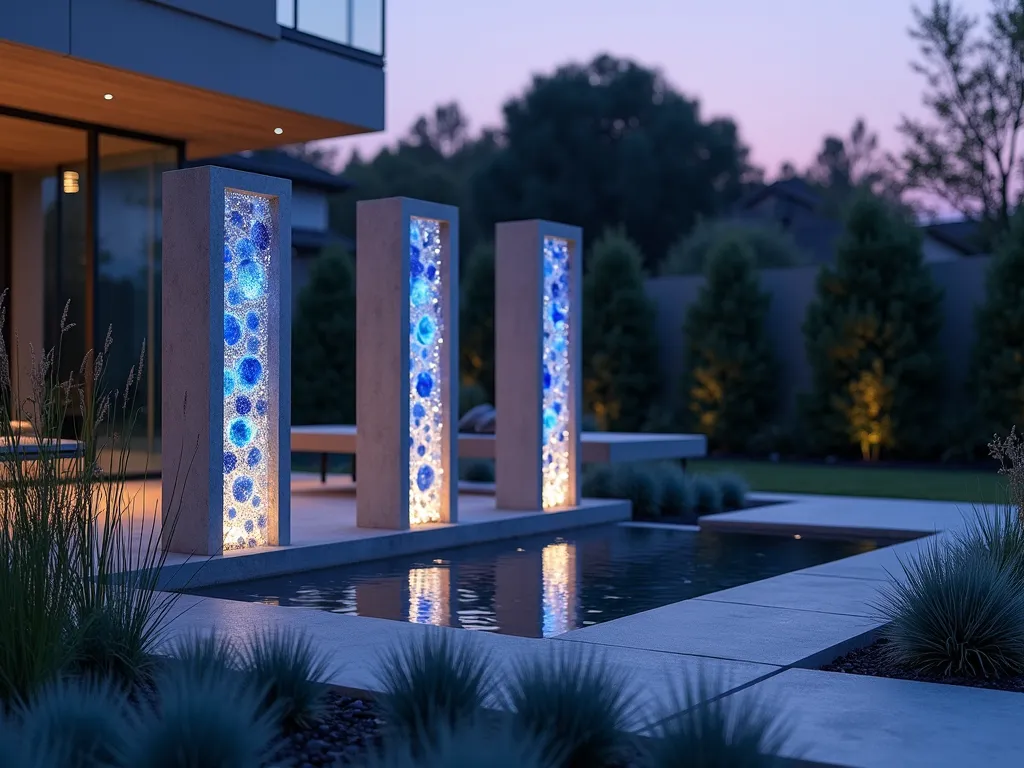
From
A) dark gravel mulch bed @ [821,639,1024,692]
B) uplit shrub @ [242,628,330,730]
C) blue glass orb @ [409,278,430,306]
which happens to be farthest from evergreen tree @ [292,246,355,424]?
uplit shrub @ [242,628,330,730]

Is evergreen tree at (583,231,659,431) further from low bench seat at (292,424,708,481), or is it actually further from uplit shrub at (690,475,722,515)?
uplit shrub at (690,475,722,515)

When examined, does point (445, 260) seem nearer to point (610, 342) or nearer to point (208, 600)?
point (208, 600)

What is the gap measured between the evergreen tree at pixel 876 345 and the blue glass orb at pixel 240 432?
40.6ft

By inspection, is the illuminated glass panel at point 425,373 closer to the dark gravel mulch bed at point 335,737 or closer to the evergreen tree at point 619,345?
the dark gravel mulch bed at point 335,737

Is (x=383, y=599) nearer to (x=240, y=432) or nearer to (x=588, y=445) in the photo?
(x=240, y=432)

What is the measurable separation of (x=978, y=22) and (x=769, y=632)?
843 inches

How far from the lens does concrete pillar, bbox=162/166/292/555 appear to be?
688 centimetres

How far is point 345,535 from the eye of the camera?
8.02 m

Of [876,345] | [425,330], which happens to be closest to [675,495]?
[425,330]

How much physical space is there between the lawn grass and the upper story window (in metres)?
5.62

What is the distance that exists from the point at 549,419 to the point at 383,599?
3.83 meters

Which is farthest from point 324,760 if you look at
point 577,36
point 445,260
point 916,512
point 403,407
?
point 577,36

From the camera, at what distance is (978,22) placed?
23312 millimetres

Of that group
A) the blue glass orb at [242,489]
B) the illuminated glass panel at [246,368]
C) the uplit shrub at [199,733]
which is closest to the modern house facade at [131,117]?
the illuminated glass panel at [246,368]
